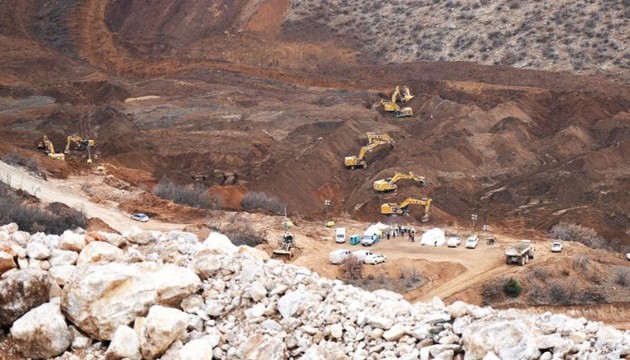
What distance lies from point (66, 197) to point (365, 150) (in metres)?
21.0

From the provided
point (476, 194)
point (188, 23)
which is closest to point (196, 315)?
point (476, 194)

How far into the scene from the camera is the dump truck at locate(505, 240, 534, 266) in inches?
1300

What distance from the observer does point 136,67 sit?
78.8 meters

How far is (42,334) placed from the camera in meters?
11.6

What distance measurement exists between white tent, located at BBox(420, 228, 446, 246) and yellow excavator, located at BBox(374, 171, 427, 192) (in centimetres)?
823

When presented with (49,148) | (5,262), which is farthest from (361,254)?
(49,148)

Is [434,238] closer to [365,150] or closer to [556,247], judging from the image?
[556,247]

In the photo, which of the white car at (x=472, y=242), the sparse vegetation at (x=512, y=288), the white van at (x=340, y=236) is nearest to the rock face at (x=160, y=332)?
the sparse vegetation at (x=512, y=288)

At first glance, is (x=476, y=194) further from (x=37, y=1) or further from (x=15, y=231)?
(x=37, y=1)

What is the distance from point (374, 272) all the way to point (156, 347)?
21.7 m

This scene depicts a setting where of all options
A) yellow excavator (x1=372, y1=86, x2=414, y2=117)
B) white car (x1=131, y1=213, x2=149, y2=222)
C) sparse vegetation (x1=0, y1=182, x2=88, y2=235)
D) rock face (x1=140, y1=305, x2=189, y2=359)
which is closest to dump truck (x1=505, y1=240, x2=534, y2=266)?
white car (x1=131, y1=213, x2=149, y2=222)

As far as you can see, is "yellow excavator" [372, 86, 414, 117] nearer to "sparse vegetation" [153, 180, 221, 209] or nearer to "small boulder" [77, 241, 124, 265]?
"sparse vegetation" [153, 180, 221, 209]

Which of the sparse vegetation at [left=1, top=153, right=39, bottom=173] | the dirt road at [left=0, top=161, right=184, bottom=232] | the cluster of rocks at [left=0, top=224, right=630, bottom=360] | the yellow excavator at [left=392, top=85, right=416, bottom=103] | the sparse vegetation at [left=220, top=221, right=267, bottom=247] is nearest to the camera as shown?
the cluster of rocks at [left=0, top=224, right=630, bottom=360]

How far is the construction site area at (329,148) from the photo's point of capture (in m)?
34.5
